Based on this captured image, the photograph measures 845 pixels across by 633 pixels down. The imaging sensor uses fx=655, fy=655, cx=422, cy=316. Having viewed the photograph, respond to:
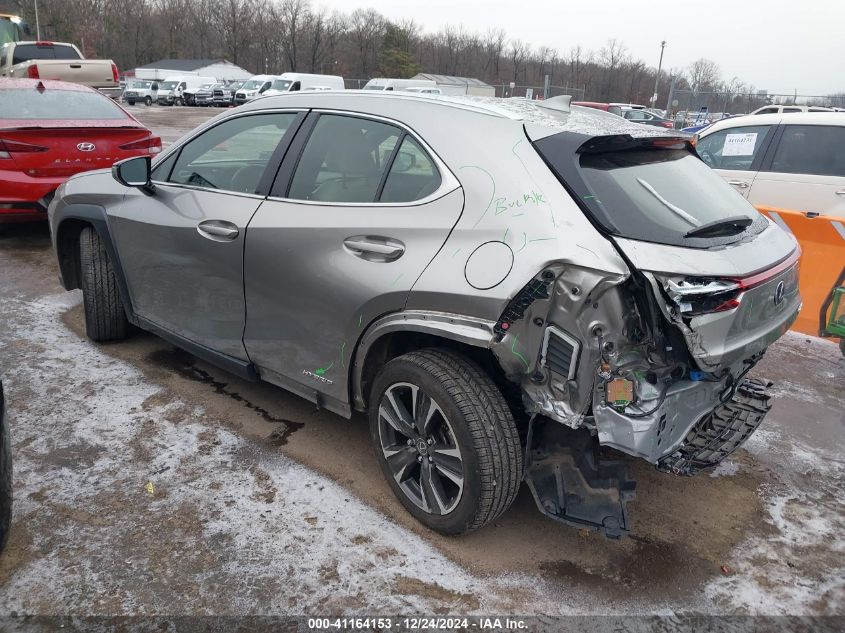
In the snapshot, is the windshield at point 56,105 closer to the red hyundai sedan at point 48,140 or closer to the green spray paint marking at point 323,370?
the red hyundai sedan at point 48,140

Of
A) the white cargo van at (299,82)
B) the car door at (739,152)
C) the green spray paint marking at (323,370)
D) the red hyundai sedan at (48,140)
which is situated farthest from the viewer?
the white cargo van at (299,82)

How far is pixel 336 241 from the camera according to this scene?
2.92 m

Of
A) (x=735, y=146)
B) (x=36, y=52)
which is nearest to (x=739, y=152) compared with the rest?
(x=735, y=146)

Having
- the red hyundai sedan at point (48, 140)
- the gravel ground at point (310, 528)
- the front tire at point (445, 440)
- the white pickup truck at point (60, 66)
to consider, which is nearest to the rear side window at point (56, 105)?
the red hyundai sedan at point (48, 140)

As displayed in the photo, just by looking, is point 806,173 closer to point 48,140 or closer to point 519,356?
point 519,356

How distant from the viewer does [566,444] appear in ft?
8.95

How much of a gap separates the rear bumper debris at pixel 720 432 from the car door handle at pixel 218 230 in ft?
7.43

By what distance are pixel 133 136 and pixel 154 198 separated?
11.6ft

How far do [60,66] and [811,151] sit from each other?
18.8 m

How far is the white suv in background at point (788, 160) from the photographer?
21.2 feet

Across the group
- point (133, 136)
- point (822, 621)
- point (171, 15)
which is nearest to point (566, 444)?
point (822, 621)

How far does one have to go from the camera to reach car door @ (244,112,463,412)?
272 cm

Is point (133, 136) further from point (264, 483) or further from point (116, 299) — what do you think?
point (264, 483)

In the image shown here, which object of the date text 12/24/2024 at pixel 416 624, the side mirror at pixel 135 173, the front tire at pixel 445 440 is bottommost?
the date text 12/24/2024 at pixel 416 624
